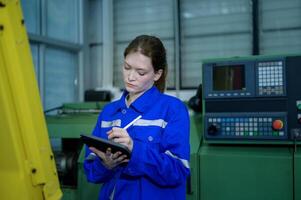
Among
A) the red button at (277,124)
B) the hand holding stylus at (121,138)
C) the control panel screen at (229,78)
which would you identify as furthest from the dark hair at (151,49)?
the red button at (277,124)

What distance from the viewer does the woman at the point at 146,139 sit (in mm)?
877

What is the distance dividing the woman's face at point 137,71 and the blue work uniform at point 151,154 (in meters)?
0.04

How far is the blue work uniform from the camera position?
2.88 ft

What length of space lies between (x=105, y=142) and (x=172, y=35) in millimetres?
2547

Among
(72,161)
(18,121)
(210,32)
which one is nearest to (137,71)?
(18,121)

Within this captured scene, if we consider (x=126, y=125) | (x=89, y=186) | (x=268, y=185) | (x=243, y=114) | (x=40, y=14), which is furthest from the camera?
(x=40, y=14)

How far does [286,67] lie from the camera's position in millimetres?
1545

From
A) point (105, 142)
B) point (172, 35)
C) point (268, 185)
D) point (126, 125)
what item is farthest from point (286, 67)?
point (172, 35)

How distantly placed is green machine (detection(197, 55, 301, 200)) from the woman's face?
734 mm

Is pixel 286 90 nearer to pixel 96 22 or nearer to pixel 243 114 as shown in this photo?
pixel 243 114

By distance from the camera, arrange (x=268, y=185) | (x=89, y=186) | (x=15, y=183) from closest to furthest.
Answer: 1. (x=15, y=183)
2. (x=268, y=185)
3. (x=89, y=186)

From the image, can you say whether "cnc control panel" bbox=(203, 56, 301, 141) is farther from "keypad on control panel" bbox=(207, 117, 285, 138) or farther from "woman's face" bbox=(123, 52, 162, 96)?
"woman's face" bbox=(123, 52, 162, 96)

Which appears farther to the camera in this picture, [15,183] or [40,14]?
[40,14]

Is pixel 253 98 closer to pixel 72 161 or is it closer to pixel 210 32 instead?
pixel 72 161
